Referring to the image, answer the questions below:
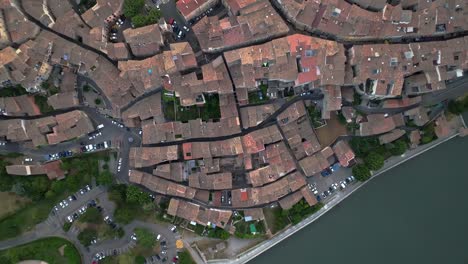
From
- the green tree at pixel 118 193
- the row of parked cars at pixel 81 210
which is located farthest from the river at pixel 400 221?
the row of parked cars at pixel 81 210

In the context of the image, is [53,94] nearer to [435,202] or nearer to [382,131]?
[382,131]

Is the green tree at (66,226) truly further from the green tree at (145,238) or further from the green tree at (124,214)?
the green tree at (145,238)

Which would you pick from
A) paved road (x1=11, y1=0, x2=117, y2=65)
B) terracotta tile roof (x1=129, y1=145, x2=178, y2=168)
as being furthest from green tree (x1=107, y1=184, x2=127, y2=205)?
paved road (x1=11, y1=0, x2=117, y2=65)

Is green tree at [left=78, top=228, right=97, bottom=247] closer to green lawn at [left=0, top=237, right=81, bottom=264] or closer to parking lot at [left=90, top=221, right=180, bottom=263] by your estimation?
parking lot at [left=90, top=221, right=180, bottom=263]

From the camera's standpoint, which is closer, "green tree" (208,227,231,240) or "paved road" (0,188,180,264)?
Result: "green tree" (208,227,231,240)

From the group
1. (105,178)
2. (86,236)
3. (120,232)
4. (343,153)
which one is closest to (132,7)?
(105,178)
